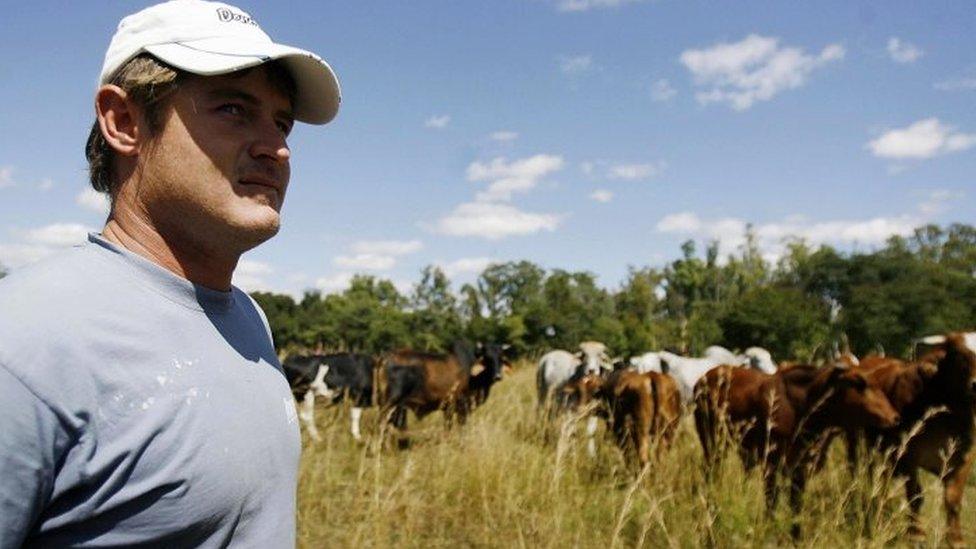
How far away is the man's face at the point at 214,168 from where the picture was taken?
1.24 m

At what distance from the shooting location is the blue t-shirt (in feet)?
3.06

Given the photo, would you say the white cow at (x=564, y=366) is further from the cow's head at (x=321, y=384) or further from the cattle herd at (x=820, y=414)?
the cow's head at (x=321, y=384)

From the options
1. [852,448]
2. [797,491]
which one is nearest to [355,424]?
[797,491]

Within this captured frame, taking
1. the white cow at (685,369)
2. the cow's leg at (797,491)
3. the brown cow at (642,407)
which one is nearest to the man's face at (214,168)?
the cow's leg at (797,491)

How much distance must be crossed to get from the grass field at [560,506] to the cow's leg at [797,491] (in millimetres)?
79

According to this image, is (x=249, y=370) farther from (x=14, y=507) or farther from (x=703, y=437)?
(x=703, y=437)

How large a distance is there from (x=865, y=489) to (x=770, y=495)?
76 cm

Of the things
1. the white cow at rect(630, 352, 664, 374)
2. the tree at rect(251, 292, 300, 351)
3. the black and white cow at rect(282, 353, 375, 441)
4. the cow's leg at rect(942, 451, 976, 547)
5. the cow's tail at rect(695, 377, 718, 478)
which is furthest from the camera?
the tree at rect(251, 292, 300, 351)

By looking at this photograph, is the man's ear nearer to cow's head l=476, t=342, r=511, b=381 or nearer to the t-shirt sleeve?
the t-shirt sleeve

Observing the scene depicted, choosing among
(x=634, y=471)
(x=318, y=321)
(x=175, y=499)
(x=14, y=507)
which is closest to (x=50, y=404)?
(x=14, y=507)

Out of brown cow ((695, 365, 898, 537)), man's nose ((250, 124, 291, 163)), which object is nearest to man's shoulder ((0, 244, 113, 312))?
man's nose ((250, 124, 291, 163))

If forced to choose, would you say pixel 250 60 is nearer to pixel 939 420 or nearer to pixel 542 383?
pixel 939 420

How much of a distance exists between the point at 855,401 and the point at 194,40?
6.51m

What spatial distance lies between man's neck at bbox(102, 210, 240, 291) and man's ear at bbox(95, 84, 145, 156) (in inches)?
4.8
